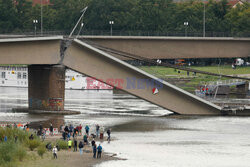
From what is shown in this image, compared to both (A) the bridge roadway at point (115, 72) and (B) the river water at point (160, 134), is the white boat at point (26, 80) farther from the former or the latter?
(A) the bridge roadway at point (115, 72)

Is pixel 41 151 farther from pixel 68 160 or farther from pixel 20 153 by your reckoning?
pixel 68 160

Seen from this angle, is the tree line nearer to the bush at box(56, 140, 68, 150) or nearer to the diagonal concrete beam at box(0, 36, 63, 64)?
the diagonal concrete beam at box(0, 36, 63, 64)

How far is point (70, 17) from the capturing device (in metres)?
152

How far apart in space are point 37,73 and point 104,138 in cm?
2261

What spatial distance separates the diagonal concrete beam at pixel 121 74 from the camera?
250 ft

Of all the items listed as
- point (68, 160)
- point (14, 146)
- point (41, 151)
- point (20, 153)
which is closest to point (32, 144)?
point (41, 151)

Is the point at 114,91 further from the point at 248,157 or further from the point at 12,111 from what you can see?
the point at 248,157

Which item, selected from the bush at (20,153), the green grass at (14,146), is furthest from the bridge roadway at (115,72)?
the bush at (20,153)

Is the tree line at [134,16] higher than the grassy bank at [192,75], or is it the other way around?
the tree line at [134,16]

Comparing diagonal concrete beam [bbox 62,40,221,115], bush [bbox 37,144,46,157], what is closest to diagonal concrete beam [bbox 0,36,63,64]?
diagonal concrete beam [bbox 62,40,221,115]

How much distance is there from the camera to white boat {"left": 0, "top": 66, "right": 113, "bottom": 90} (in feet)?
429

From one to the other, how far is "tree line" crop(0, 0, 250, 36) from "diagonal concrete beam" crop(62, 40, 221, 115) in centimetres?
6564

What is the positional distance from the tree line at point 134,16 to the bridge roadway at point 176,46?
46911 millimetres

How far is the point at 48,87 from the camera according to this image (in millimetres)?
78688
